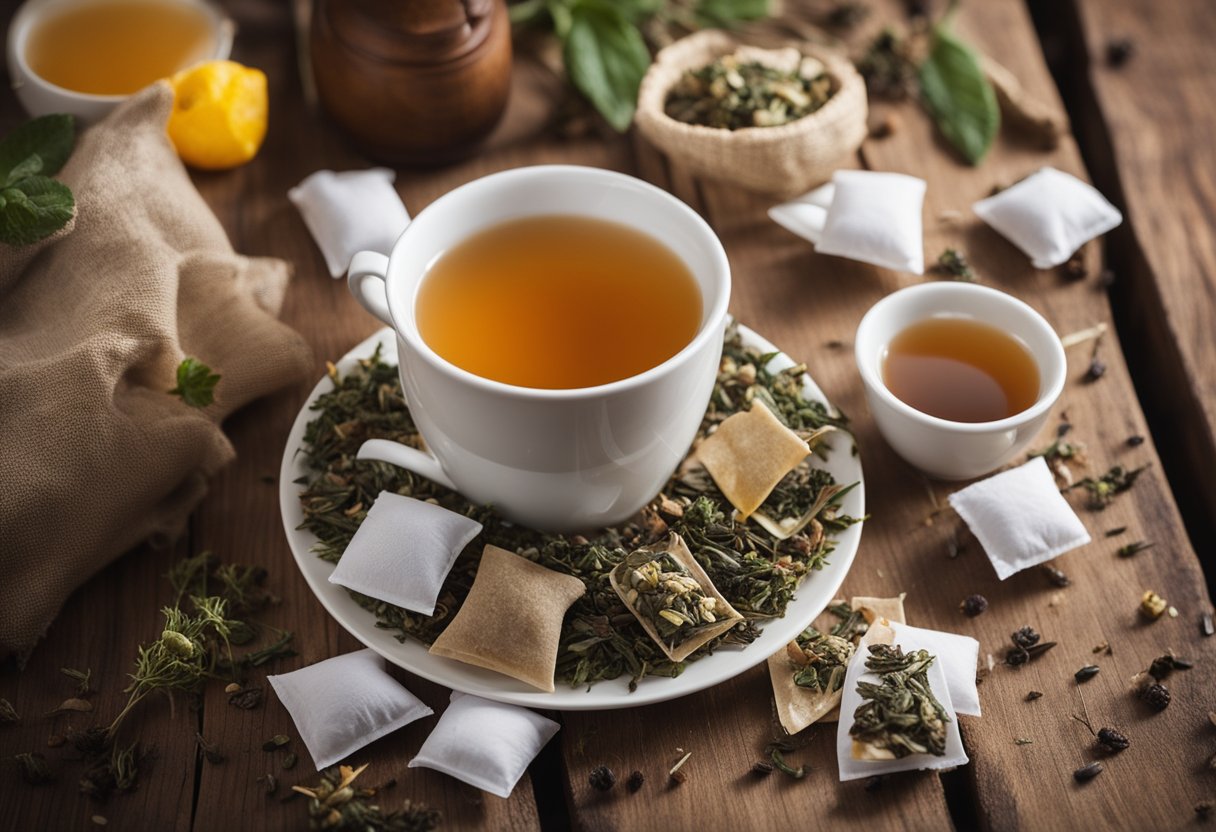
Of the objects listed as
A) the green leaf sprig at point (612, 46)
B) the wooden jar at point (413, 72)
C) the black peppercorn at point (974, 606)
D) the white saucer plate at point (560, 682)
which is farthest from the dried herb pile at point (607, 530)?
the green leaf sprig at point (612, 46)

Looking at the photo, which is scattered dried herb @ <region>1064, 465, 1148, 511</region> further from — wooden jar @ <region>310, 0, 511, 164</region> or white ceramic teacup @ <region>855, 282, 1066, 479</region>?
wooden jar @ <region>310, 0, 511, 164</region>

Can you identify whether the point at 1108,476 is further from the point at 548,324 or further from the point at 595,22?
the point at 595,22

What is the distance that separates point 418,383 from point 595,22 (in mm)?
1232

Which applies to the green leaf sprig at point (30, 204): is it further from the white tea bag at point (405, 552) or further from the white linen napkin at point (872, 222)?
the white linen napkin at point (872, 222)

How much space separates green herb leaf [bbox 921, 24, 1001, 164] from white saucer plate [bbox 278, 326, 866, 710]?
40.0 inches

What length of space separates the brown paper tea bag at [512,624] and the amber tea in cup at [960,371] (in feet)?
2.22

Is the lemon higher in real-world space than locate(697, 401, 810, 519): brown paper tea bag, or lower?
higher

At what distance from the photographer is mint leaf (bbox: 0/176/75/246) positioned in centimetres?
178

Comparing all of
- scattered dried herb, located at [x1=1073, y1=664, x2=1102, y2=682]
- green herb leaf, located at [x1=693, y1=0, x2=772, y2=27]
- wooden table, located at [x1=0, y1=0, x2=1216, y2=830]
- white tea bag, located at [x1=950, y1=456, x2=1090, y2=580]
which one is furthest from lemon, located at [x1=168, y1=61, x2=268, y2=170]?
scattered dried herb, located at [x1=1073, y1=664, x2=1102, y2=682]

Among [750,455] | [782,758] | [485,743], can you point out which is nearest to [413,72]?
[750,455]

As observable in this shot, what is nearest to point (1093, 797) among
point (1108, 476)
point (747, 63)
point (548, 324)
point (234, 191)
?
point (1108, 476)

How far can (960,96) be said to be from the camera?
2441 mm

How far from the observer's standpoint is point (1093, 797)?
1524 mm

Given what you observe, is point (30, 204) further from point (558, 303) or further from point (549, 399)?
point (549, 399)
